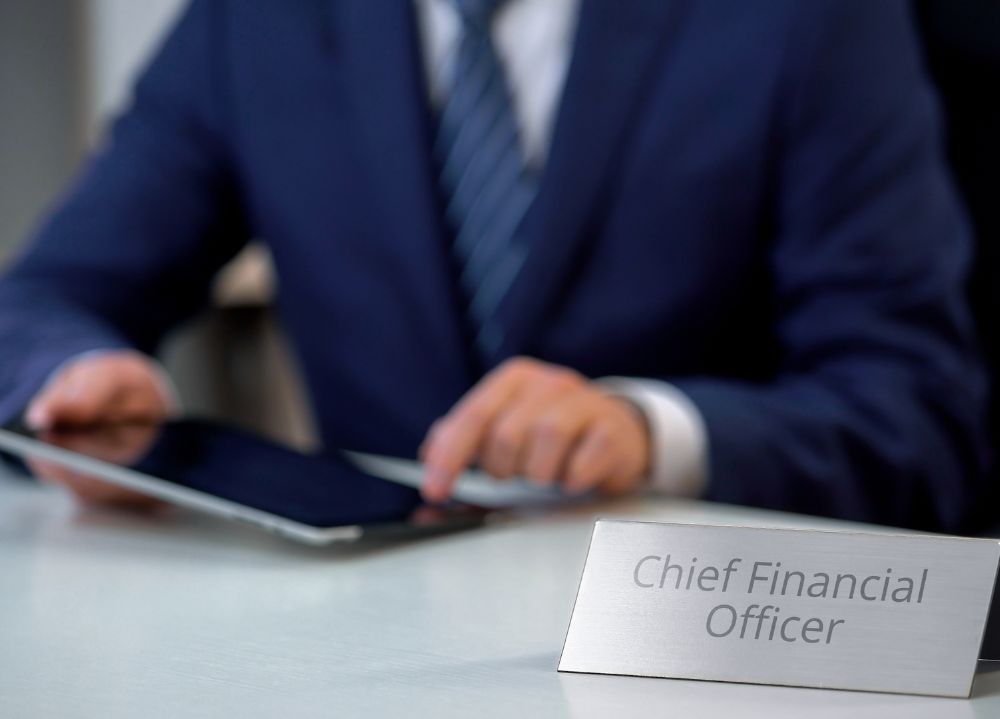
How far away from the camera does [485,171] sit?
855 mm

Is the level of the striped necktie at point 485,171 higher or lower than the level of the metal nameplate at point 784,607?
lower

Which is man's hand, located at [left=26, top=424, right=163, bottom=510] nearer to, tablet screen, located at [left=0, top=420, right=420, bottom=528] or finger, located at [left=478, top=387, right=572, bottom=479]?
tablet screen, located at [left=0, top=420, right=420, bottom=528]

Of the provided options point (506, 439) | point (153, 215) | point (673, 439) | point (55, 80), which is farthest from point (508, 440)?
point (55, 80)

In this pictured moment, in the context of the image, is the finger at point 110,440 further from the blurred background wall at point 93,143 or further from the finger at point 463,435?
the blurred background wall at point 93,143

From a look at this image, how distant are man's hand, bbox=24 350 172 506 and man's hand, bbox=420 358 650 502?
0.59 ft

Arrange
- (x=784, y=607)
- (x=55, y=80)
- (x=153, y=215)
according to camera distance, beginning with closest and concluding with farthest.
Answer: (x=784, y=607)
(x=153, y=215)
(x=55, y=80)

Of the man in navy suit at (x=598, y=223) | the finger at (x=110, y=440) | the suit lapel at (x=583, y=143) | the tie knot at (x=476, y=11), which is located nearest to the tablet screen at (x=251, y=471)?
the finger at (x=110, y=440)

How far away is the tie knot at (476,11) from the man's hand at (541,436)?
33cm

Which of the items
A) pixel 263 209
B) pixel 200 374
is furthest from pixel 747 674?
pixel 200 374

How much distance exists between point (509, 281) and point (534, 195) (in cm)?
6

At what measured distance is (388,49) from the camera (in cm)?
87

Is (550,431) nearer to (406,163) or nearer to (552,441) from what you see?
(552,441)

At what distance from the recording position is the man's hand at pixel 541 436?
0.58m

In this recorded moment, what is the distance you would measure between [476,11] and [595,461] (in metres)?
0.39
